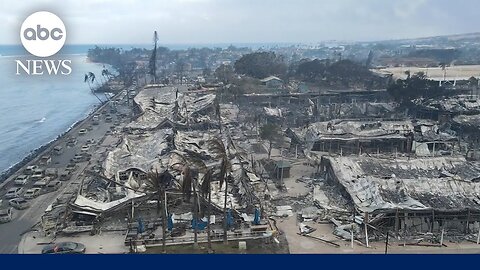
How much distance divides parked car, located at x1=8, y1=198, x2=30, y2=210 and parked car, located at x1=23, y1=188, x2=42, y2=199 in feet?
0.62

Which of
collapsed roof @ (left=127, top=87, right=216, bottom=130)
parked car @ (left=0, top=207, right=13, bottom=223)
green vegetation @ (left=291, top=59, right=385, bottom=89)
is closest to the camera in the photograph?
parked car @ (left=0, top=207, right=13, bottom=223)

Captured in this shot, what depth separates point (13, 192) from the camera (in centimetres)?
1058

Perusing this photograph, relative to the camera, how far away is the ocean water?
1731cm

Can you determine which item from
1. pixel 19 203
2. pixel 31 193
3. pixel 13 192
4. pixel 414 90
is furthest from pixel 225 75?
pixel 19 203

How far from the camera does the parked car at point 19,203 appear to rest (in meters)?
9.58

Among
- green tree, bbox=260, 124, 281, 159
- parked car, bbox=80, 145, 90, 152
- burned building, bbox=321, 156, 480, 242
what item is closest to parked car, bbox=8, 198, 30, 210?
parked car, bbox=80, 145, 90, 152

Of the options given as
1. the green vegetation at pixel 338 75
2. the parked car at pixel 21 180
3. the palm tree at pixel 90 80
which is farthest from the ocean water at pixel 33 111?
the green vegetation at pixel 338 75

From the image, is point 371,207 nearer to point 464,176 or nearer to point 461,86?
point 464,176

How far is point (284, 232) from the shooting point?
8.22 m

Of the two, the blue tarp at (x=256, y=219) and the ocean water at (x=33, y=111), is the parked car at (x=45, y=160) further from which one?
the blue tarp at (x=256, y=219)

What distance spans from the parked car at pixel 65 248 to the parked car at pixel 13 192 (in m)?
3.35

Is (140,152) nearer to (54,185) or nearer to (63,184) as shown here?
(63,184)

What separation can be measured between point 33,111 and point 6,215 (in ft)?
51.7

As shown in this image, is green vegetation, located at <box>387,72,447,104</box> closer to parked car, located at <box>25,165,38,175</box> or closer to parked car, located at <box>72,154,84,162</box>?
parked car, located at <box>72,154,84,162</box>
